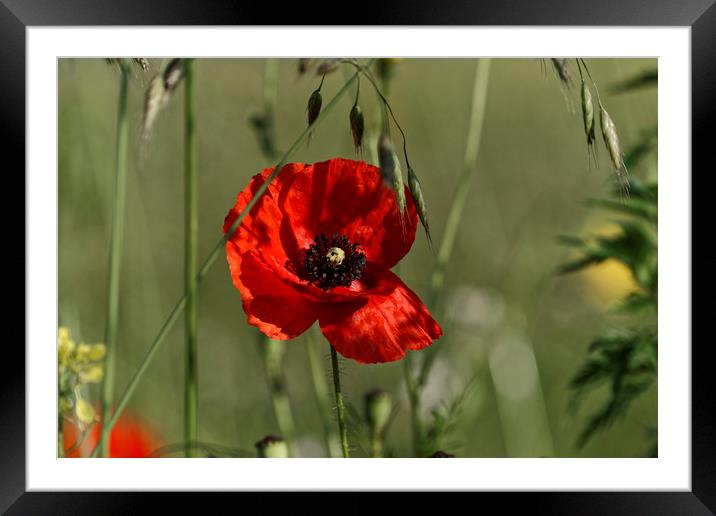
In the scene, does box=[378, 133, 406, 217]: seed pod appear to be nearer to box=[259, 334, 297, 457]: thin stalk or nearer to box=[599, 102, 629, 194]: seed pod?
box=[599, 102, 629, 194]: seed pod

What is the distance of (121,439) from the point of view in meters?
1.33

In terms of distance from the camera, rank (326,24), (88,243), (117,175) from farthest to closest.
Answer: (88,243) < (117,175) < (326,24)

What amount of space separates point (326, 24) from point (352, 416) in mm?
574

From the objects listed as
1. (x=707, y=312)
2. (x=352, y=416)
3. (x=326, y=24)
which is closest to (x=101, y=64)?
(x=326, y=24)

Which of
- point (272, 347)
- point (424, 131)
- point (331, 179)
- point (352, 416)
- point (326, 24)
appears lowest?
point (352, 416)

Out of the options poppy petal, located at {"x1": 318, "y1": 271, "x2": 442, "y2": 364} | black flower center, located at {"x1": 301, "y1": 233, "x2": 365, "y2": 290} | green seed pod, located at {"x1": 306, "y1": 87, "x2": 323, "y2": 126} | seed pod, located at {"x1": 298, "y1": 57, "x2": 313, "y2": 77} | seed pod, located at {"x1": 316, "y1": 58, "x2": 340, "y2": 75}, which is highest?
seed pod, located at {"x1": 298, "y1": 57, "x2": 313, "y2": 77}

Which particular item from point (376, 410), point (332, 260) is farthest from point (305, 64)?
point (376, 410)

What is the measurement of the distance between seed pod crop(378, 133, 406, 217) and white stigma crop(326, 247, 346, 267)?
0.51ft

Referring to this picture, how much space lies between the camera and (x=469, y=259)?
191 cm

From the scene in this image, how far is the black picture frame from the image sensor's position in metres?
1.10

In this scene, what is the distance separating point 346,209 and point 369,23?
9.2 inches

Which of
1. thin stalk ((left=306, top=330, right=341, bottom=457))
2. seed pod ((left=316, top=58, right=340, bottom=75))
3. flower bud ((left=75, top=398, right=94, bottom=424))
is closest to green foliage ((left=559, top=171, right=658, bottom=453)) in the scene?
thin stalk ((left=306, top=330, right=341, bottom=457))

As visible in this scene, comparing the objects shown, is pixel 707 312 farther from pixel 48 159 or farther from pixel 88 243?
pixel 88 243

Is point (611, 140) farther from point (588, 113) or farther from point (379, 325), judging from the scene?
point (379, 325)
